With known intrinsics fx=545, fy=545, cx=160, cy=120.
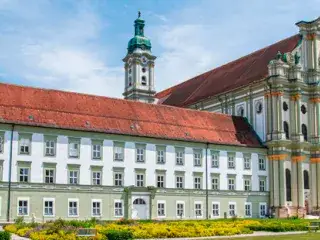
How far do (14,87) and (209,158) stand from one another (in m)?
22.0

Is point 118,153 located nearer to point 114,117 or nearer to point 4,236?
point 114,117

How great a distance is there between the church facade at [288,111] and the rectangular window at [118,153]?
19.9m

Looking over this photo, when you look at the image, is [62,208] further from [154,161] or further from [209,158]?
[209,158]

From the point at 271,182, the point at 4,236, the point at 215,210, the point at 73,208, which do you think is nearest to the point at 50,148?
the point at 73,208

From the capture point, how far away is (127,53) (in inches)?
3861

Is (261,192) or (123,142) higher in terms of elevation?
(123,142)

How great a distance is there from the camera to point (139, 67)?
9606 cm

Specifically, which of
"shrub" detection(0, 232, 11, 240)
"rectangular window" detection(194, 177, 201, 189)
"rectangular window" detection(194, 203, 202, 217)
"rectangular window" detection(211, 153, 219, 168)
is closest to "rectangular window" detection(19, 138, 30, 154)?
"rectangular window" detection(194, 177, 201, 189)

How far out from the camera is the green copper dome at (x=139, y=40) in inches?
3789

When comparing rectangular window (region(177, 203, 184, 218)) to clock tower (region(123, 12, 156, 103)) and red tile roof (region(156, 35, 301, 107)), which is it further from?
clock tower (region(123, 12, 156, 103))

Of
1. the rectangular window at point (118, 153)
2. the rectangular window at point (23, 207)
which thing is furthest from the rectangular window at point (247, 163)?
the rectangular window at point (23, 207)

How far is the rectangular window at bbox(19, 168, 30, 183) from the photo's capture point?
156 ft

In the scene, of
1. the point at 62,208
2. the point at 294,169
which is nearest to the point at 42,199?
the point at 62,208

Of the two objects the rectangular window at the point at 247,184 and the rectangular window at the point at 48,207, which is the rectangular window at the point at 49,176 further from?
the rectangular window at the point at 247,184
